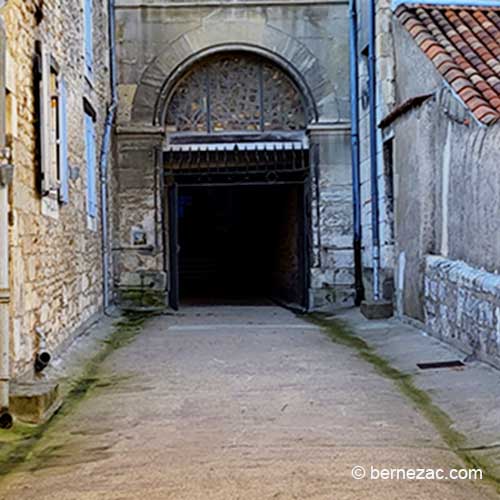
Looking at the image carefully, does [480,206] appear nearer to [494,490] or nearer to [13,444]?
[494,490]

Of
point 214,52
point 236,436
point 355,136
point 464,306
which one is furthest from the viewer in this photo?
point 214,52

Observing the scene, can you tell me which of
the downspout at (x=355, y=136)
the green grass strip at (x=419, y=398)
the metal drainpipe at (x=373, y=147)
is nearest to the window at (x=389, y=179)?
the metal drainpipe at (x=373, y=147)

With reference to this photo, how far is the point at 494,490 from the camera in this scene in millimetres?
3633

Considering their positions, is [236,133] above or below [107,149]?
above

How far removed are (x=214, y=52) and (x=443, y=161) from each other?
580cm

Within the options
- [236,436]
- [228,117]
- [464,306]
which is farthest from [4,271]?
[228,117]

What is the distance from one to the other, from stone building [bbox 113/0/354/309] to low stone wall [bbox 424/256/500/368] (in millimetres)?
4492

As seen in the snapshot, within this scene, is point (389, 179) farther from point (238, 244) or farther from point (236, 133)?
point (238, 244)

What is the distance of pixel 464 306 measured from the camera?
6.93 m

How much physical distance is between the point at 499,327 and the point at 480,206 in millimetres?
1254

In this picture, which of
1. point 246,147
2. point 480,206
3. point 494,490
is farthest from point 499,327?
point 246,147

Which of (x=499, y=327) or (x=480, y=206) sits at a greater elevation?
(x=480, y=206)

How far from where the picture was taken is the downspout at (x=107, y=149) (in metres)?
11.4

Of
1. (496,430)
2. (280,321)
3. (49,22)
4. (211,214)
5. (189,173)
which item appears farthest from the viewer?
(211,214)
